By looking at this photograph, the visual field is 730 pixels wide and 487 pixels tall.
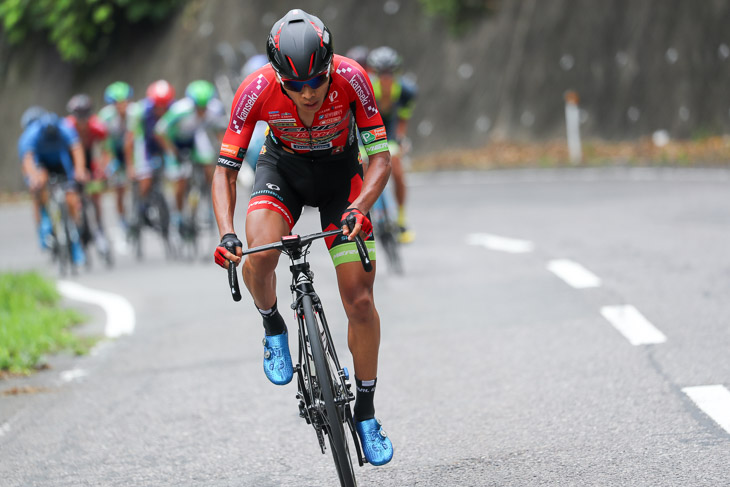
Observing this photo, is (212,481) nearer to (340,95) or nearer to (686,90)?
(340,95)

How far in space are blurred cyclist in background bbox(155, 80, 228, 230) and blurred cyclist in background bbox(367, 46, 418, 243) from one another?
2733 millimetres

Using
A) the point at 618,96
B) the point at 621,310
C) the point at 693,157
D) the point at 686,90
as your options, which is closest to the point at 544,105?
the point at 618,96

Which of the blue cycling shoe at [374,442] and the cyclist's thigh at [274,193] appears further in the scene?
the cyclist's thigh at [274,193]

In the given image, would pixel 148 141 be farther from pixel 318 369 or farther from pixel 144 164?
pixel 318 369

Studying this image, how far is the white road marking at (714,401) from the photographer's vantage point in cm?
503

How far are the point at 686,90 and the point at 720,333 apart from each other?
602 inches

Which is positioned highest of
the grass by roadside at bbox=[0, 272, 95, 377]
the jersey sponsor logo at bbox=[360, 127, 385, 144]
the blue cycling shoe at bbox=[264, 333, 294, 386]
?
the jersey sponsor logo at bbox=[360, 127, 385, 144]

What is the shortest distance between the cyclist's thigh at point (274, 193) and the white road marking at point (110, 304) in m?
4.38

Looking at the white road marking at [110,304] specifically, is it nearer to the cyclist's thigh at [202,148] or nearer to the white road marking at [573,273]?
the cyclist's thigh at [202,148]

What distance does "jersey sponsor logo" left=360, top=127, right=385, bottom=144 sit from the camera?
493 centimetres

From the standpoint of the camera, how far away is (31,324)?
29.8 ft

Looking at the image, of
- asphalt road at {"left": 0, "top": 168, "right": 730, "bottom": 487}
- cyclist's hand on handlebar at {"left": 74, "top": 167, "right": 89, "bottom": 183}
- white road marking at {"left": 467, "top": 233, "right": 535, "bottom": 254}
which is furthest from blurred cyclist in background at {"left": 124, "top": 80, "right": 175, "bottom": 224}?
white road marking at {"left": 467, "top": 233, "right": 535, "bottom": 254}

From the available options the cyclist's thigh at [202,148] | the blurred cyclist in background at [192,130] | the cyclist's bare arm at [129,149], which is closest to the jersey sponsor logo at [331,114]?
the blurred cyclist in background at [192,130]

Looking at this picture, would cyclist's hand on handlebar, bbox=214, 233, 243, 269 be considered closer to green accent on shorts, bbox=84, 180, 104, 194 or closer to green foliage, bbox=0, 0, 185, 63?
green accent on shorts, bbox=84, 180, 104, 194
